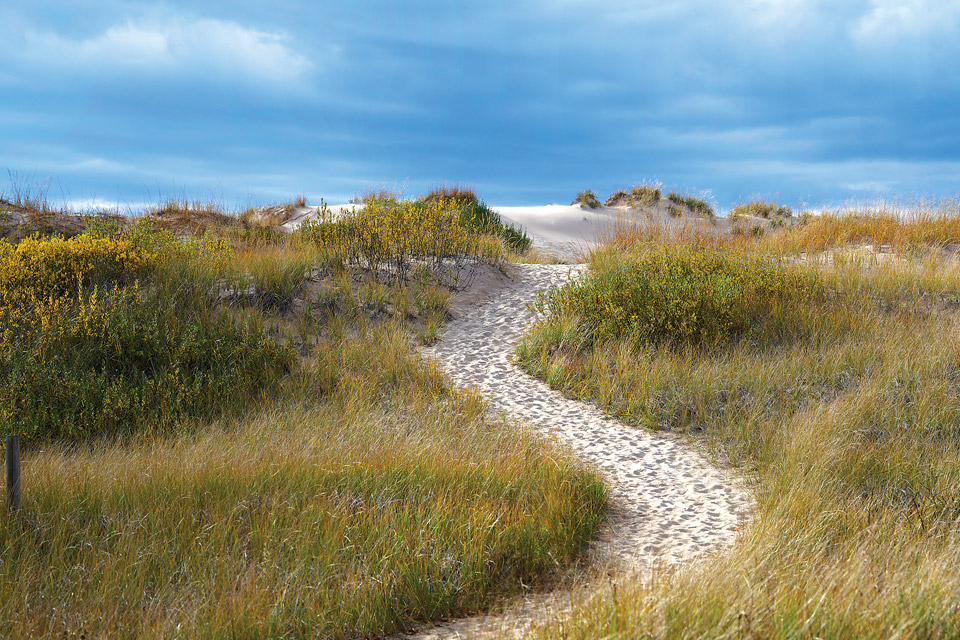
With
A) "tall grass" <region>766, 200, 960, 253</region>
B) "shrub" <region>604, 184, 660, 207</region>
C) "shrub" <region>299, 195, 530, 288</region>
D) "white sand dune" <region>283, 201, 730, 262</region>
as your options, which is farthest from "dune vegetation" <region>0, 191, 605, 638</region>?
"shrub" <region>604, 184, 660, 207</region>

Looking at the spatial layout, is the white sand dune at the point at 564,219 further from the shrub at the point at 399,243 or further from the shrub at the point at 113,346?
the shrub at the point at 113,346

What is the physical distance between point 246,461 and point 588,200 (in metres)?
25.5

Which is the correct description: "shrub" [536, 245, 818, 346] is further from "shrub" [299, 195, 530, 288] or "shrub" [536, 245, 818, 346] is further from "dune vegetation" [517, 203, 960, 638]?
"shrub" [299, 195, 530, 288]

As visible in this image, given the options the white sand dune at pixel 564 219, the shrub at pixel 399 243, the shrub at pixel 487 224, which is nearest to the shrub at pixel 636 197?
the white sand dune at pixel 564 219

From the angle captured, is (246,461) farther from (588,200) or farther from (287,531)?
(588,200)

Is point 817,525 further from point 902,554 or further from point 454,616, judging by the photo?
point 454,616

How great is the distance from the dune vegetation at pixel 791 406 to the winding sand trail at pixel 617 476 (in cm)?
26

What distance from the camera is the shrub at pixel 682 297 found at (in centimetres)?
821

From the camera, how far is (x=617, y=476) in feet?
18.2

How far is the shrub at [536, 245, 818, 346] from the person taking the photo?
821 cm

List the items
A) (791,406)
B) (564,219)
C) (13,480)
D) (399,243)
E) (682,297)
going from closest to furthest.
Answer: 1. (13,480)
2. (791,406)
3. (682,297)
4. (399,243)
5. (564,219)

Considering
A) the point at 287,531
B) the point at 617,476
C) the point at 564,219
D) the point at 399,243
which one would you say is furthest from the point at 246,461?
the point at 564,219

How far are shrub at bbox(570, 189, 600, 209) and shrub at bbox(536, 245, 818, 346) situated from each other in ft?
62.4

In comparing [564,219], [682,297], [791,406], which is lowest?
[791,406]
